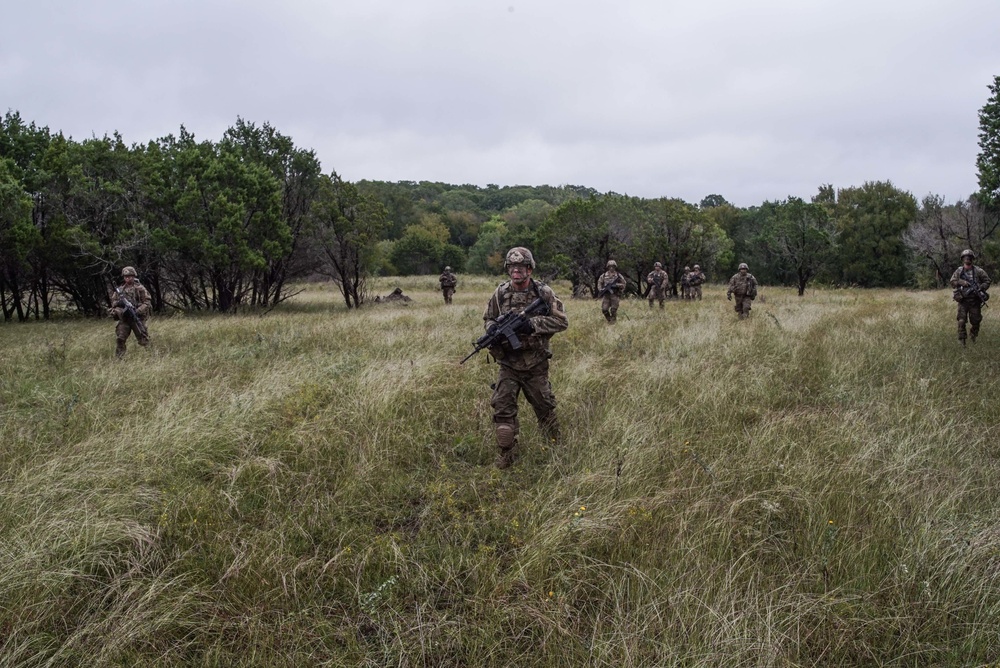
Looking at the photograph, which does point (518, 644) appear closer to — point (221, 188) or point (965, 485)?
point (965, 485)

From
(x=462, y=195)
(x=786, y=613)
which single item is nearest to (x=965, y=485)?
(x=786, y=613)

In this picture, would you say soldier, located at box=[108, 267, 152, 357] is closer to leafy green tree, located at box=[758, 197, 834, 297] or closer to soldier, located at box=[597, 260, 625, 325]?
soldier, located at box=[597, 260, 625, 325]

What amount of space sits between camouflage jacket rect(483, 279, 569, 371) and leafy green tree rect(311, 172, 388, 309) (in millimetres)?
14953

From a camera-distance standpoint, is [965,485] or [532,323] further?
[532,323]

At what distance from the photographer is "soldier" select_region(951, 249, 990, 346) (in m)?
7.89

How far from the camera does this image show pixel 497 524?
2990 millimetres

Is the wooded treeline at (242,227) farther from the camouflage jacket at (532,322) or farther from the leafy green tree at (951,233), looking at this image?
the camouflage jacket at (532,322)

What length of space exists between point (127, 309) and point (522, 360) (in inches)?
271

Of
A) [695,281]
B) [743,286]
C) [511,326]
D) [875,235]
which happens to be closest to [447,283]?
[695,281]

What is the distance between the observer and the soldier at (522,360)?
4004 millimetres

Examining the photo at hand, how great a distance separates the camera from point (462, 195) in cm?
9388

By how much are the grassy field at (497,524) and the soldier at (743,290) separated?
5.92m

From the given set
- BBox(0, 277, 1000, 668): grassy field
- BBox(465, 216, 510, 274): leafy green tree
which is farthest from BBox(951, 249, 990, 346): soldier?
BBox(465, 216, 510, 274): leafy green tree

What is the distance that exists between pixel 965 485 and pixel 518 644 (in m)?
2.83
